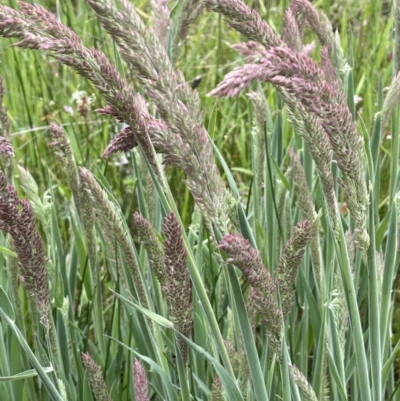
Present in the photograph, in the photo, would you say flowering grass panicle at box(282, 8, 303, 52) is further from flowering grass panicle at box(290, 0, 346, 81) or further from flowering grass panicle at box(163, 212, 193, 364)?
flowering grass panicle at box(163, 212, 193, 364)

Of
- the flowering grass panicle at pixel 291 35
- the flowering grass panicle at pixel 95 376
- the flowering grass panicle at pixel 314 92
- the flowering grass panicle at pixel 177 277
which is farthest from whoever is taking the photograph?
the flowering grass panicle at pixel 291 35

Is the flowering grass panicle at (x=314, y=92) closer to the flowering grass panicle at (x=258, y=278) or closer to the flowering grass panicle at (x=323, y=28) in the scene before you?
the flowering grass panicle at (x=258, y=278)

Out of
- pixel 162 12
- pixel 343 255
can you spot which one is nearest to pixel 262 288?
pixel 343 255

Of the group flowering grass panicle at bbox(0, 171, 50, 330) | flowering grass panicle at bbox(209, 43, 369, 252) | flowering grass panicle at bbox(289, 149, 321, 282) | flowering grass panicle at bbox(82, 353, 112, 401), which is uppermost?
flowering grass panicle at bbox(209, 43, 369, 252)

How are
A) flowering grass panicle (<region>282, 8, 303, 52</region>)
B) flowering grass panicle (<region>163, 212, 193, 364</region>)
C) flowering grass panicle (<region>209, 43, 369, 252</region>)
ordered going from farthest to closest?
flowering grass panicle (<region>282, 8, 303, 52</region>), flowering grass panicle (<region>163, 212, 193, 364</region>), flowering grass panicle (<region>209, 43, 369, 252</region>)

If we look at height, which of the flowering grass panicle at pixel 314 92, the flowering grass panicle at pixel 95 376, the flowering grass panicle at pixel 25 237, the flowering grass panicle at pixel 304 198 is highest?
the flowering grass panicle at pixel 314 92

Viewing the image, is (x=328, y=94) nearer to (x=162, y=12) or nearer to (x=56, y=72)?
(x=162, y=12)

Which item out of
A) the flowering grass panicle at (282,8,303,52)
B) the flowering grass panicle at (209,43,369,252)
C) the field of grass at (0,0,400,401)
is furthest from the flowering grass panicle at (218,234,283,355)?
the flowering grass panicle at (282,8,303,52)

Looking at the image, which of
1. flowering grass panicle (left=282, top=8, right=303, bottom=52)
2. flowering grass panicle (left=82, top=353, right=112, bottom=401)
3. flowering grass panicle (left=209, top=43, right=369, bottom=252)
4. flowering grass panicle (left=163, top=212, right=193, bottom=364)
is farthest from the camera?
flowering grass panicle (left=282, top=8, right=303, bottom=52)

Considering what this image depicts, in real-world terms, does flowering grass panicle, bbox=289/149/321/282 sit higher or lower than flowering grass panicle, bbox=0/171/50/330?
lower

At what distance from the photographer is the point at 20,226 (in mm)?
711

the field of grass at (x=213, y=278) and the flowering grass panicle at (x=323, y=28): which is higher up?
the flowering grass panicle at (x=323, y=28)

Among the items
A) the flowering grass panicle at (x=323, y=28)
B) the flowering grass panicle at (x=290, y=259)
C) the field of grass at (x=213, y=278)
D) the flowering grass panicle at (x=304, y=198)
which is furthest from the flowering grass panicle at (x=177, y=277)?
the flowering grass panicle at (x=323, y=28)

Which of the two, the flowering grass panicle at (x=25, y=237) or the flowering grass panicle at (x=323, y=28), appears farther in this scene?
the flowering grass panicle at (x=323, y=28)
